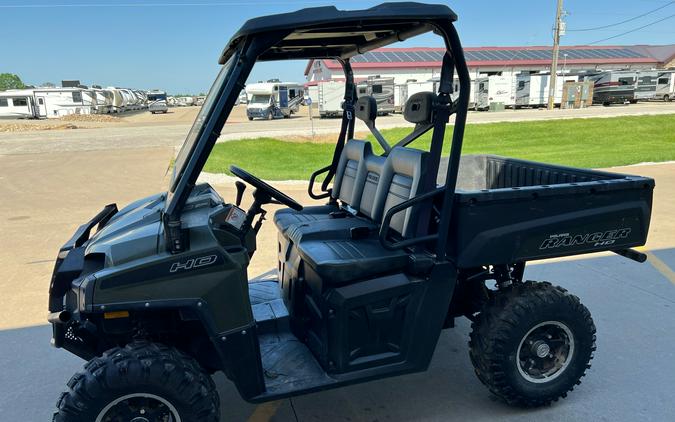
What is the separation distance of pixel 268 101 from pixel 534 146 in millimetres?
20917

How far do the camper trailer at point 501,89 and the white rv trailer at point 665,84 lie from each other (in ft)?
→ 36.9

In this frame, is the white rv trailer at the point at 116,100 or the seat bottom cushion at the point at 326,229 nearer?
the seat bottom cushion at the point at 326,229

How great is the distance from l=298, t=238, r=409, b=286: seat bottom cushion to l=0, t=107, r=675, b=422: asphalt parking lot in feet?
2.81

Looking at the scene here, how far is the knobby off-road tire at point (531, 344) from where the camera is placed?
2.87 meters

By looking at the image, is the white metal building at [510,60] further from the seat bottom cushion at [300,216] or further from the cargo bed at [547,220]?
the cargo bed at [547,220]

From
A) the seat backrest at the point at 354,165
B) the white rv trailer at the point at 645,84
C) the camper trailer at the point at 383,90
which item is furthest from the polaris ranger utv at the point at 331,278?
the white rv trailer at the point at 645,84

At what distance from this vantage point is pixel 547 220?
2.85 m

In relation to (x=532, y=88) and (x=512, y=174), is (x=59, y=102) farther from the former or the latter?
(x=512, y=174)

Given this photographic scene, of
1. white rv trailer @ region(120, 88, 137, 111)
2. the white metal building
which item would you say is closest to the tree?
white rv trailer @ region(120, 88, 137, 111)

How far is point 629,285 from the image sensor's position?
4.73 meters

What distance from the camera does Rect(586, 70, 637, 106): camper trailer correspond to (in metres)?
34.8

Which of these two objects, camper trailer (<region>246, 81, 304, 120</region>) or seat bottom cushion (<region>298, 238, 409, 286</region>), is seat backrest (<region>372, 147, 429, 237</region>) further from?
camper trailer (<region>246, 81, 304, 120</region>)

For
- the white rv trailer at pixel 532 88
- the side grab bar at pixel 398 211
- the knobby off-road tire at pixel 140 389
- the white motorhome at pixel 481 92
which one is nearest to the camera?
the knobby off-road tire at pixel 140 389

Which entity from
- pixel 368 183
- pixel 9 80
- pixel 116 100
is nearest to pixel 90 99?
pixel 116 100
